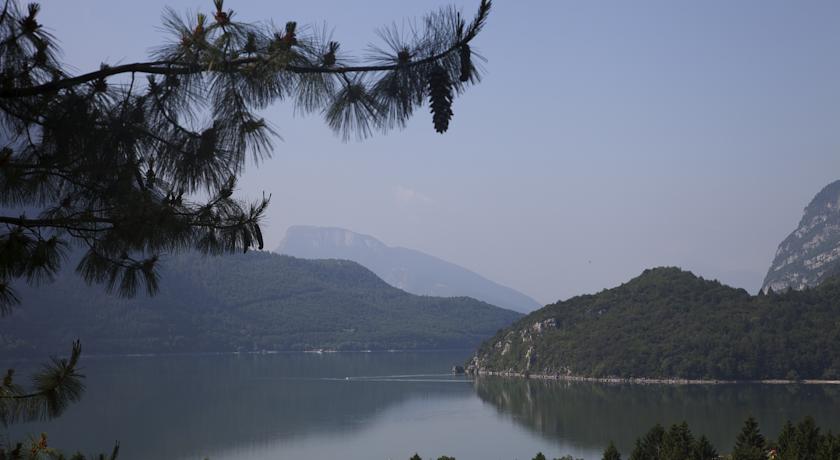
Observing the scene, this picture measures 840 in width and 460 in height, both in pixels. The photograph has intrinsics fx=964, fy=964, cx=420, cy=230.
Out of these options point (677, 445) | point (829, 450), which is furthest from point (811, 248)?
point (829, 450)

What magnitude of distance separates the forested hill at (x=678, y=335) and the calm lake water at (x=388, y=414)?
21.1ft

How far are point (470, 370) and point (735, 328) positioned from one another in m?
26.3

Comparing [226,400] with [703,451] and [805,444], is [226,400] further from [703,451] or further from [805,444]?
[805,444]

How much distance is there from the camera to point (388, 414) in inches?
2532

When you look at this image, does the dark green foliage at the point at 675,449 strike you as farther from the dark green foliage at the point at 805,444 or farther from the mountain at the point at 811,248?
the mountain at the point at 811,248

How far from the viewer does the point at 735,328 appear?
91750mm

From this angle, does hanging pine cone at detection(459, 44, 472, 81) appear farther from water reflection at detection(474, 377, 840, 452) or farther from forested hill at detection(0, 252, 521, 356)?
forested hill at detection(0, 252, 521, 356)

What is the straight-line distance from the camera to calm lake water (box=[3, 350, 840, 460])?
49094 mm

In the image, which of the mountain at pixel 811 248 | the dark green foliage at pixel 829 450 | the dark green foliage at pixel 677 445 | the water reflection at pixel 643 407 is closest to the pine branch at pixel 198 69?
the dark green foliage at pixel 829 450

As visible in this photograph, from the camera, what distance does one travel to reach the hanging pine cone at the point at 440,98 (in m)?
4.40

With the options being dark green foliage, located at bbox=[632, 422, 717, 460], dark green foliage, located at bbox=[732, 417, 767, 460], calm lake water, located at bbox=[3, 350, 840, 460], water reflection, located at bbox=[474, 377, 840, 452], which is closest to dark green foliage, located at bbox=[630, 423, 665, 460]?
dark green foliage, located at bbox=[632, 422, 717, 460]

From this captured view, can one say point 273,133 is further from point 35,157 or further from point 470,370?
point 470,370

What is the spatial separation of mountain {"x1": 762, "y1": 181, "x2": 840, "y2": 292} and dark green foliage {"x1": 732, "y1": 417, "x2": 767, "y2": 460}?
12549 cm

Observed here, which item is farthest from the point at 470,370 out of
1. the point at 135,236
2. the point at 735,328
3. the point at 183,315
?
the point at 135,236
